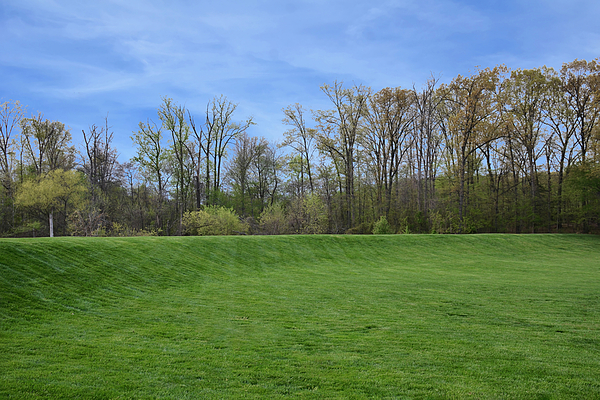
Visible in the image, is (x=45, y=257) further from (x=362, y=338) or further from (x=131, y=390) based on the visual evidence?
(x=362, y=338)

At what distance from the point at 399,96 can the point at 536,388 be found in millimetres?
32172

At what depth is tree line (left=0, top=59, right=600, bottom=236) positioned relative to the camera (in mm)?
Answer: 28875

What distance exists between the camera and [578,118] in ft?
101

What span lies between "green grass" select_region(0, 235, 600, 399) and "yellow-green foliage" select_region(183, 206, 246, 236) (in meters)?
11.2

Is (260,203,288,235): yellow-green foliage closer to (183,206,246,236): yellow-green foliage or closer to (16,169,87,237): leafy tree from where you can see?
(183,206,246,236): yellow-green foliage

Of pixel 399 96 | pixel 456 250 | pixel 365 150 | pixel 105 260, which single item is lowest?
pixel 456 250

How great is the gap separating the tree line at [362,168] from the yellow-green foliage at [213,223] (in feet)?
0.35

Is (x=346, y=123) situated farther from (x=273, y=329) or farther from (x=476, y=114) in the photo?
(x=273, y=329)

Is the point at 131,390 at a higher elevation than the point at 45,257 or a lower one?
lower

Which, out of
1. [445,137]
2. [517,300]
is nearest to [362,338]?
[517,300]

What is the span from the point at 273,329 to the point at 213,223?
67.1 ft

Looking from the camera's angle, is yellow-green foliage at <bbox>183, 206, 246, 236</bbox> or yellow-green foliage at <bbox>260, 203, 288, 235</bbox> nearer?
yellow-green foliage at <bbox>183, 206, 246, 236</bbox>

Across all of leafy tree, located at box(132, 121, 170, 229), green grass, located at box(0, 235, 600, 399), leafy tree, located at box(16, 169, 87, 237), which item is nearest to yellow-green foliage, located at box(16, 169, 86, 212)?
leafy tree, located at box(16, 169, 87, 237)

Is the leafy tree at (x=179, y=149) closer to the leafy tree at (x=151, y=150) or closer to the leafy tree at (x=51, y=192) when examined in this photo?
the leafy tree at (x=151, y=150)
